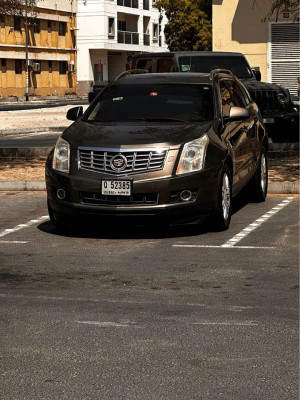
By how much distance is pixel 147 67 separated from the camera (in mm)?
22422

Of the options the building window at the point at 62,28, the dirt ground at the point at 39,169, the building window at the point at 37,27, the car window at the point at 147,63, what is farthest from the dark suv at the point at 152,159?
the building window at the point at 62,28

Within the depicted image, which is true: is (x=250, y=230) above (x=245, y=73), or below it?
below

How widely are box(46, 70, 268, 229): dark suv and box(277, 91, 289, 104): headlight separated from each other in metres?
9.08

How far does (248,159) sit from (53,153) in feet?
9.13

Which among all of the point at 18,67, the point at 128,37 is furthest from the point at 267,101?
the point at 128,37

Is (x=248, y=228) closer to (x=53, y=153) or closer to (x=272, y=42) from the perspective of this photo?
(x=53, y=153)

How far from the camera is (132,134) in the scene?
11.8 meters

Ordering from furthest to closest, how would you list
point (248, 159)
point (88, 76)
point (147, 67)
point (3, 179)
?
1. point (88, 76)
2. point (147, 67)
3. point (3, 179)
4. point (248, 159)

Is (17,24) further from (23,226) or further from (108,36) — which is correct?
(23,226)

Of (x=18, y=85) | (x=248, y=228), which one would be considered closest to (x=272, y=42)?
(x=248, y=228)

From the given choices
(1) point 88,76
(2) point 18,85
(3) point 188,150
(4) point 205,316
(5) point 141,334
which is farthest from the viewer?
(1) point 88,76

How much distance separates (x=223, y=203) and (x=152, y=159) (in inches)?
42.2

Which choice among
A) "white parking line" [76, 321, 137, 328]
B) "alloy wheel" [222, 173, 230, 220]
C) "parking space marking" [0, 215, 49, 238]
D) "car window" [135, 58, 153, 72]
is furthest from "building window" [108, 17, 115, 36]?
"white parking line" [76, 321, 137, 328]

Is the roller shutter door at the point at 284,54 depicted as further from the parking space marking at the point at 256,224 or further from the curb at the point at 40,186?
the parking space marking at the point at 256,224
